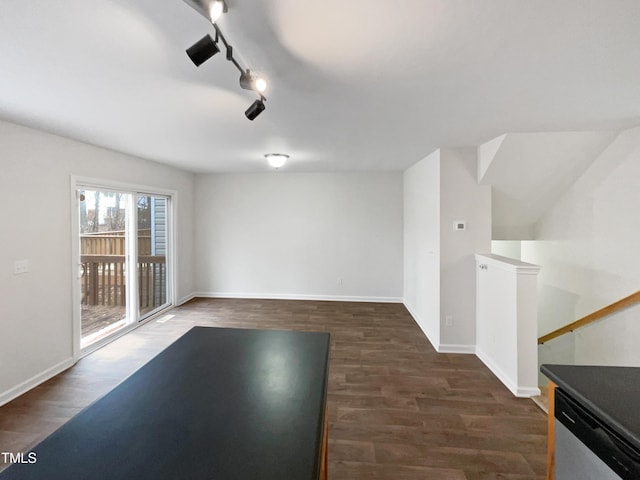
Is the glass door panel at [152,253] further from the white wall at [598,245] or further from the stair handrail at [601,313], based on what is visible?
the white wall at [598,245]

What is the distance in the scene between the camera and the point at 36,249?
2.79 metres

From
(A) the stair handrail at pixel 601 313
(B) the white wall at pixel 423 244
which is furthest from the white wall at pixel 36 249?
(A) the stair handrail at pixel 601 313

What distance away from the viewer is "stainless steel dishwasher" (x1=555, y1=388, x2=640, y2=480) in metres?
0.91

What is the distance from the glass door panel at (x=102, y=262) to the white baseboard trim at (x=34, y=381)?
1.20 feet

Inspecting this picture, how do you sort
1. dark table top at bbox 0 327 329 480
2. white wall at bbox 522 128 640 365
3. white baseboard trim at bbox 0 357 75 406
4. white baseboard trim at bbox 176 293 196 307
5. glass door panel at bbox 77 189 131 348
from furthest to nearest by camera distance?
white baseboard trim at bbox 176 293 196 307 → glass door panel at bbox 77 189 131 348 → white wall at bbox 522 128 640 365 → white baseboard trim at bbox 0 357 75 406 → dark table top at bbox 0 327 329 480

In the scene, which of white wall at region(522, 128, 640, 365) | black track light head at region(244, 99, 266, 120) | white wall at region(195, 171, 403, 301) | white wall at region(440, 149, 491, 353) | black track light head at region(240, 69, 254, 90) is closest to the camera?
black track light head at region(240, 69, 254, 90)

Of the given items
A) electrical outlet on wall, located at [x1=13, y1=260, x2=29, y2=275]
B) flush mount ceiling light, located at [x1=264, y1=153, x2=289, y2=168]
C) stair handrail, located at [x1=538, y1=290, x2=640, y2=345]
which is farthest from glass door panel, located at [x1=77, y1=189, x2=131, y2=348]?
stair handrail, located at [x1=538, y1=290, x2=640, y2=345]

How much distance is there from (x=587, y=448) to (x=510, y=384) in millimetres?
1935

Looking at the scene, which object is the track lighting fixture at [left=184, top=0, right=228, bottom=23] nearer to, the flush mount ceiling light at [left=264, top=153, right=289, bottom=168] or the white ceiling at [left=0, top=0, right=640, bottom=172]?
the white ceiling at [left=0, top=0, right=640, bottom=172]

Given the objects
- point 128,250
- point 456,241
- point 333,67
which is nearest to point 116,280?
point 128,250

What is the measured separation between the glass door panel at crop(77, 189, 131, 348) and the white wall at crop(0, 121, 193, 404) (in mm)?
366

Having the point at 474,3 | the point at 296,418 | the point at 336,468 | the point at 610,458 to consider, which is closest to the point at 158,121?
the point at 474,3

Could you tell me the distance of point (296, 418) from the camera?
95 centimetres

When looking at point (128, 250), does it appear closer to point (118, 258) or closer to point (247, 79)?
point (118, 258)
